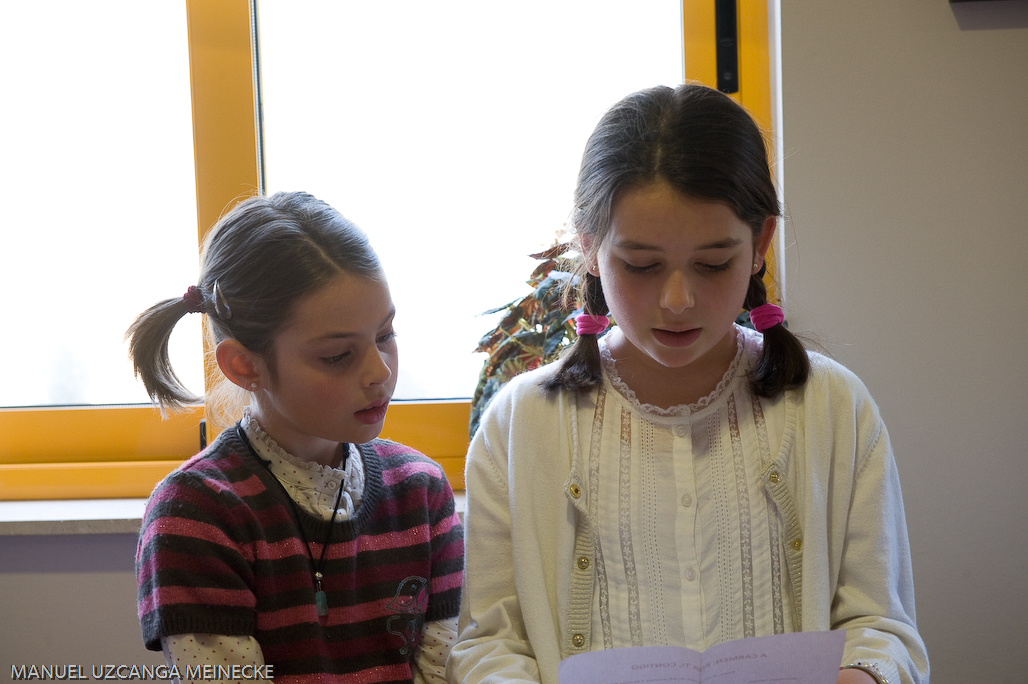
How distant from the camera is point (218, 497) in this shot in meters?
0.98

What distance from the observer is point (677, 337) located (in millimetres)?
899

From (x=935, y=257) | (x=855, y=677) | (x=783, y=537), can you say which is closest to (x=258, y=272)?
(x=783, y=537)

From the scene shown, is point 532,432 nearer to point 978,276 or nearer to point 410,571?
point 410,571

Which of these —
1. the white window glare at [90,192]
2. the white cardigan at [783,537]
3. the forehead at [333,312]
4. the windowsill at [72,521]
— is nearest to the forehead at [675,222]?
the white cardigan at [783,537]

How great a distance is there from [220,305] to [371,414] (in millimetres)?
256

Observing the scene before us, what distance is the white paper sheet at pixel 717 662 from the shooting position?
73 centimetres

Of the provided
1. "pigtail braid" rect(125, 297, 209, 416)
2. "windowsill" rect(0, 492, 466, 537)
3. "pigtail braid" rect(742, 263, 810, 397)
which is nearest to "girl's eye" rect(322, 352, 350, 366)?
"pigtail braid" rect(125, 297, 209, 416)

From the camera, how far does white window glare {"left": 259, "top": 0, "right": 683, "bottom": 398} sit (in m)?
1.81

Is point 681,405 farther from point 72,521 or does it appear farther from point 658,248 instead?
point 72,521

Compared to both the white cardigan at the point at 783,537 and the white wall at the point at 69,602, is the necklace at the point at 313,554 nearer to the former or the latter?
the white cardigan at the point at 783,537

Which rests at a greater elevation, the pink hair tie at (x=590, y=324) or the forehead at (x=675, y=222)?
the forehead at (x=675, y=222)

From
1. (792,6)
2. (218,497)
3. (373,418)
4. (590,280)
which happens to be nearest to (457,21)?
(792,6)

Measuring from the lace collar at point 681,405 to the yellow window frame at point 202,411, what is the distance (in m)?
0.81

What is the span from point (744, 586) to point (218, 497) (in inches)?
25.5
